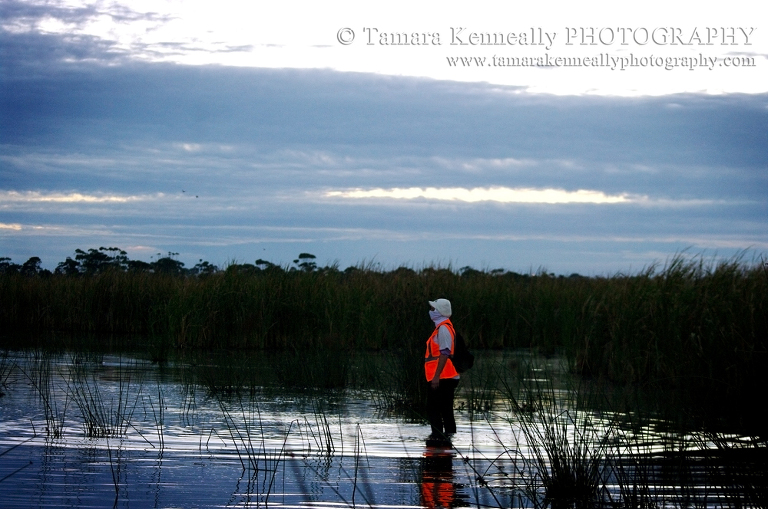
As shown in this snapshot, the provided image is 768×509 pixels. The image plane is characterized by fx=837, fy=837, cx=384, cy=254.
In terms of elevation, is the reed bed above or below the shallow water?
above

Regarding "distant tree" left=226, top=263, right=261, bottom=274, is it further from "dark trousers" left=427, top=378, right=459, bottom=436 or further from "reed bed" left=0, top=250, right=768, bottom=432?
"dark trousers" left=427, top=378, right=459, bottom=436

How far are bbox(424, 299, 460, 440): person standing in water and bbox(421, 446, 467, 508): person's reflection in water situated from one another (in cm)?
78

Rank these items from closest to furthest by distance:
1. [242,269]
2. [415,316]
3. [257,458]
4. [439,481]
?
1. [439,481]
2. [257,458]
3. [415,316]
4. [242,269]

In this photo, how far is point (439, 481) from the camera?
7242 mm

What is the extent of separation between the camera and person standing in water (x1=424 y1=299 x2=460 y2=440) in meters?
9.45

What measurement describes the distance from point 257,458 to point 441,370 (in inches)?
102

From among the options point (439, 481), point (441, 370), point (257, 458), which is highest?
point (441, 370)

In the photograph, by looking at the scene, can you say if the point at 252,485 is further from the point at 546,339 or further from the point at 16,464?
the point at 546,339

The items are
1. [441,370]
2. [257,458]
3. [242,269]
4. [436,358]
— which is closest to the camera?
[257,458]

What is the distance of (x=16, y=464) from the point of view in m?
7.45

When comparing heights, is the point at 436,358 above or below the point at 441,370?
above

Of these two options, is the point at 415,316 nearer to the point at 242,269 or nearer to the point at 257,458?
the point at 257,458

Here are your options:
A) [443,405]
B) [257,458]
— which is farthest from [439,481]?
[443,405]

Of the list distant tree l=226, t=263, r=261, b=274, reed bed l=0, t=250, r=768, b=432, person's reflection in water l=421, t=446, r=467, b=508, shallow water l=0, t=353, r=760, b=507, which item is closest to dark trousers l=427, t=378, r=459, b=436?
shallow water l=0, t=353, r=760, b=507
